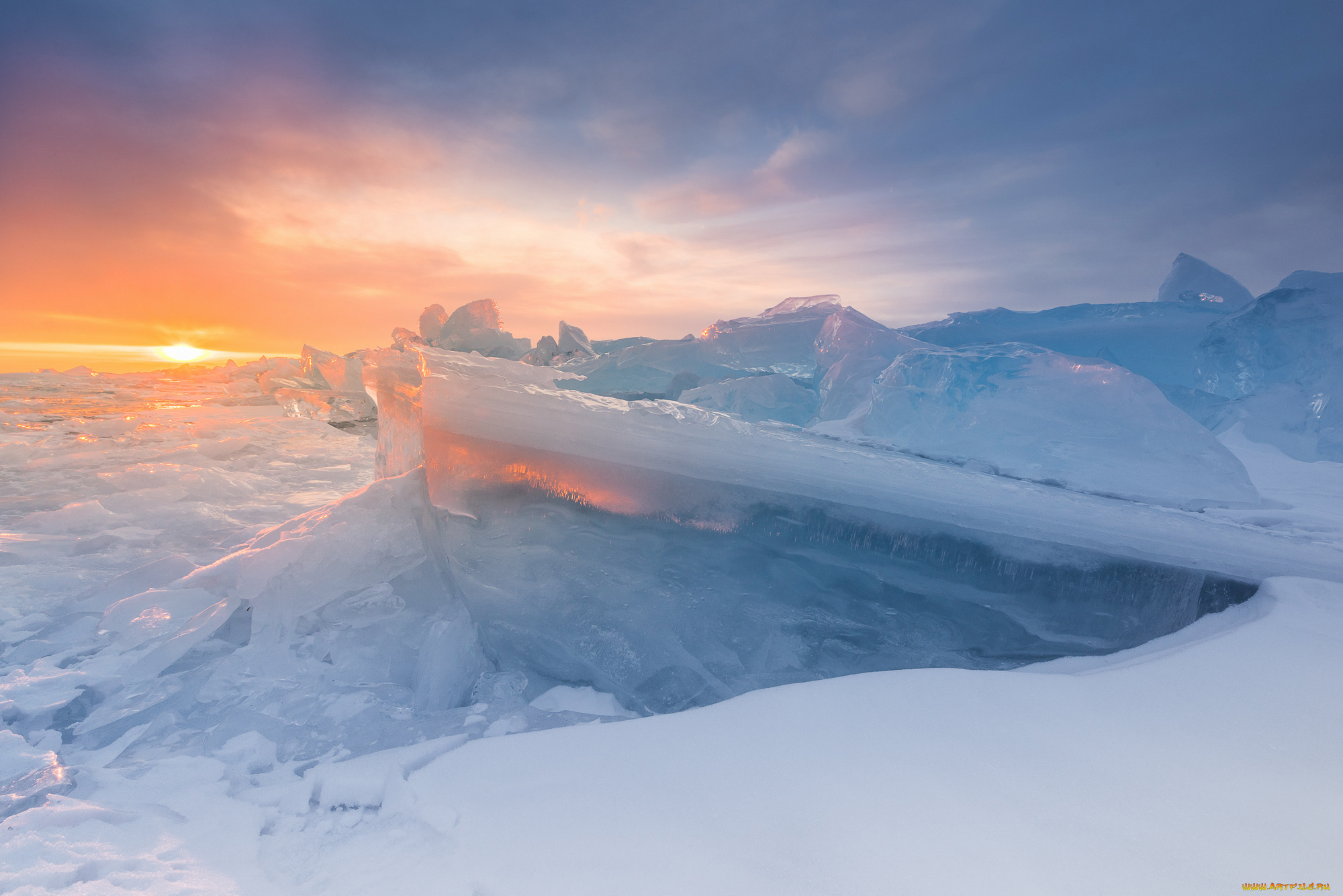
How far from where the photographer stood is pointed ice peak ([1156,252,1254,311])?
927cm

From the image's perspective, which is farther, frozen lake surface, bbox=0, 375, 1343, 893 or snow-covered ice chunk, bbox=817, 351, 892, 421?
snow-covered ice chunk, bbox=817, 351, 892, 421

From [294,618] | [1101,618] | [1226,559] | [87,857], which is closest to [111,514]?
[294,618]

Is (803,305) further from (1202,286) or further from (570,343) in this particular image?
(570,343)

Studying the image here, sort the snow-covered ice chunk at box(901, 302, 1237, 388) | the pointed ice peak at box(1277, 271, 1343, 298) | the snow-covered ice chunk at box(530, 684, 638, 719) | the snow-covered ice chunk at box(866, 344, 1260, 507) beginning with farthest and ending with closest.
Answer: the snow-covered ice chunk at box(901, 302, 1237, 388) → the pointed ice peak at box(1277, 271, 1343, 298) → the snow-covered ice chunk at box(866, 344, 1260, 507) → the snow-covered ice chunk at box(530, 684, 638, 719)

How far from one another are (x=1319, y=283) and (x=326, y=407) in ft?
55.4

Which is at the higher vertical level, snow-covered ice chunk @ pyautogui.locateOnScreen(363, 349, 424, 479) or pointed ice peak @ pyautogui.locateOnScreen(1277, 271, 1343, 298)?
pointed ice peak @ pyautogui.locateOnScreen(1277, 271, 1343, 298)

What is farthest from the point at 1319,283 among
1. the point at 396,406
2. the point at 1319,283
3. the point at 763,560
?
the point at 396,406

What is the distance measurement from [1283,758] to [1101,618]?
1.62m

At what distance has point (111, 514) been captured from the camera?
3688 mm

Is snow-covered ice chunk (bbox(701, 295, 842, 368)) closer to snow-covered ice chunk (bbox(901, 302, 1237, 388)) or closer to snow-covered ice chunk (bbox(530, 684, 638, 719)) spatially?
snow-covered ice chunk (bbox(901, 302, 1237, 388))

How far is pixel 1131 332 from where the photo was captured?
326 inches

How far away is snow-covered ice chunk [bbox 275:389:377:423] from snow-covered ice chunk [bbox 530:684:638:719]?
10.2 meters

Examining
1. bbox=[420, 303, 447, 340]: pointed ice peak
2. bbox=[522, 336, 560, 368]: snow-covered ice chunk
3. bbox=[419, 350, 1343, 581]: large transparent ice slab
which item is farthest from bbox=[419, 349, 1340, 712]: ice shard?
bbox=[420, 303, 447, 340]: pointed ice peak

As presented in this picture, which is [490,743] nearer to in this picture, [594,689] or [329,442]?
[594,689]
